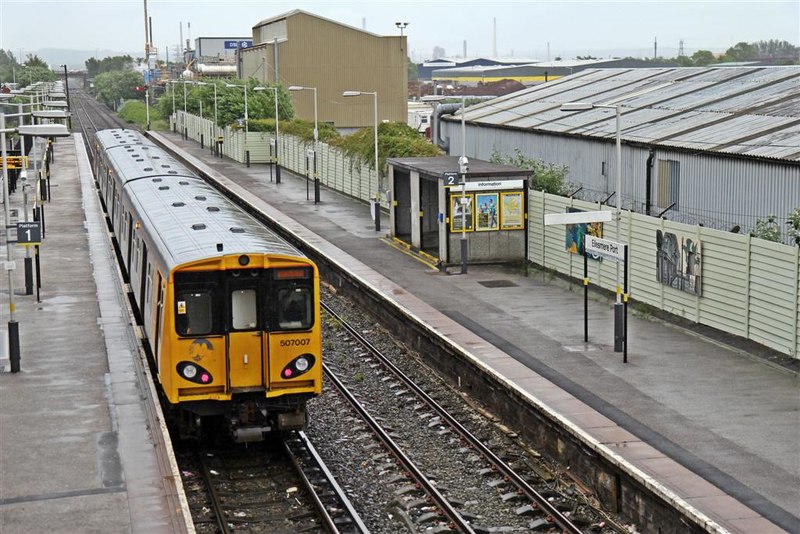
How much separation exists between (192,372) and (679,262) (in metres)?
12.2

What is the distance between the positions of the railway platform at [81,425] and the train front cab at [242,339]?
1.05 m

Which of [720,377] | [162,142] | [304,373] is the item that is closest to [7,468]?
[304,373]

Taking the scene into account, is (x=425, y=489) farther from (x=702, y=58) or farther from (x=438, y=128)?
(x=702, y=58)

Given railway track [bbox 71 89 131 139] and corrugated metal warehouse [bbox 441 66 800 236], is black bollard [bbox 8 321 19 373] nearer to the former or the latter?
corrugated metal warehouse [bbox 441 66 800 236]

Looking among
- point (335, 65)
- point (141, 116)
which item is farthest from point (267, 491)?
point (141, 116)

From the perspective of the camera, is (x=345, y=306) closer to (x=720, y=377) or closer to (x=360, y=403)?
(x=360, y=403)

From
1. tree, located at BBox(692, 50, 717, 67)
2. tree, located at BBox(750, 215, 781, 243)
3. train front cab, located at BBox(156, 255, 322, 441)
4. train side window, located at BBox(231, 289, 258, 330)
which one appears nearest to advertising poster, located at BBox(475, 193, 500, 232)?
tree, located at BBox(750, 215, 781, 243)

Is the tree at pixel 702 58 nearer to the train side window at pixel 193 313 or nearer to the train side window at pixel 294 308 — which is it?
the train side window at pixel 294 308

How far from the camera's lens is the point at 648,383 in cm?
1889

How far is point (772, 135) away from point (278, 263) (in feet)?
58.8

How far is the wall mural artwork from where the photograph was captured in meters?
23.3

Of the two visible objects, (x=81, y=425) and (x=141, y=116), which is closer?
(x=81, y=425)

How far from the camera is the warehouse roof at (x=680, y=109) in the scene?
3044cm

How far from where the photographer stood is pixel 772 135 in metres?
29.4
